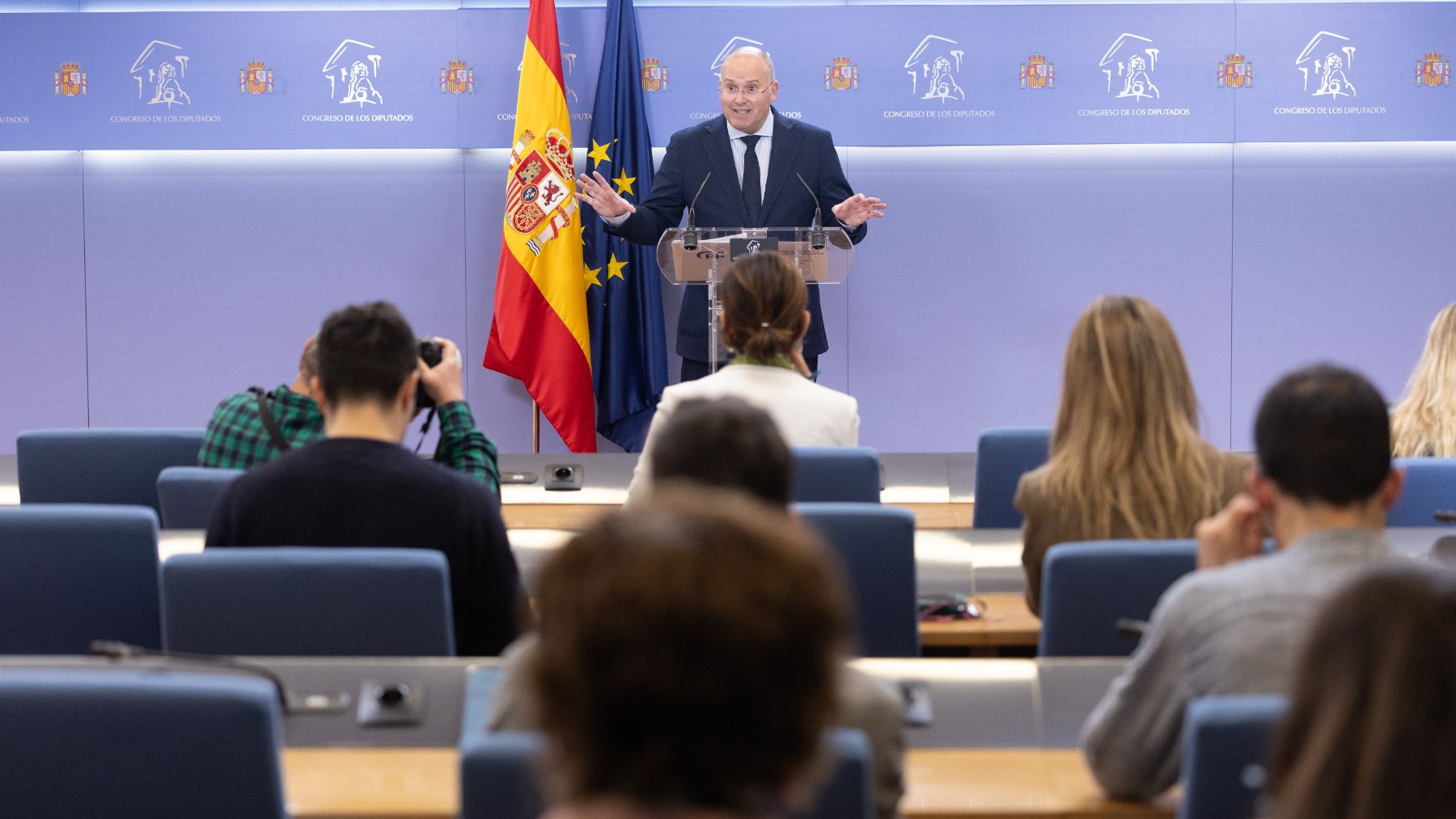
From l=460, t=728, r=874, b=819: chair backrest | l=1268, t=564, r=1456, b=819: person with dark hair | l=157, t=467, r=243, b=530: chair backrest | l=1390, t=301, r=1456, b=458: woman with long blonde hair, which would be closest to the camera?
l=1268, t=564, r=1456, b=819: person with dark hair

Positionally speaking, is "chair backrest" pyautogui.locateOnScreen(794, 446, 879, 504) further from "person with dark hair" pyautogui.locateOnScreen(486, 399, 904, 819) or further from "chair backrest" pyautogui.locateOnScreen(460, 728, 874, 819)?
"chair backrest" pyautogui.locateOnScreen(460, 728, 874, 819)

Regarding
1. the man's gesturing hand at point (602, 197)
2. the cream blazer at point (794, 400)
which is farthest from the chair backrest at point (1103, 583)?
the man's gesturing hand at point (602, 197)

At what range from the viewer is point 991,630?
2893 mm

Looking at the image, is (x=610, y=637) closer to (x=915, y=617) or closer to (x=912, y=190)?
(x=915, y=617)

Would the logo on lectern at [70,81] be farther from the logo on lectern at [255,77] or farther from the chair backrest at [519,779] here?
the chair backrest at [519,779]

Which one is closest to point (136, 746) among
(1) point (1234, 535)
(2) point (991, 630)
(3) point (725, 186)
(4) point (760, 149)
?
(1) point (1234, 535)

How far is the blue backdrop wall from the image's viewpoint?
7.30 metres

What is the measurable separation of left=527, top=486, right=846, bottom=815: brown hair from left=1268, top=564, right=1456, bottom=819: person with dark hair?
1.14 feet

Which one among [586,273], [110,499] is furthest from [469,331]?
[110,499]

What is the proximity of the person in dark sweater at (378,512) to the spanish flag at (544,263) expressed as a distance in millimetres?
4222

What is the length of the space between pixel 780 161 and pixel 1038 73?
5.03 feet

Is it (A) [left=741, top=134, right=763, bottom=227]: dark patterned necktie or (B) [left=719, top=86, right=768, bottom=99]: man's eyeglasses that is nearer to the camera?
(B) [left=719, top=86, right=768, bottom=99]: man's eyeglasses

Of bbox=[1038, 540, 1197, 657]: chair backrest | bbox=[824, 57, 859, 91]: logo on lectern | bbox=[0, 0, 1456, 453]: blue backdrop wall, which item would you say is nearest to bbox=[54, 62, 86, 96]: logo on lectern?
bbox=[0, 0, 1456, 453]: blue backdrop wall

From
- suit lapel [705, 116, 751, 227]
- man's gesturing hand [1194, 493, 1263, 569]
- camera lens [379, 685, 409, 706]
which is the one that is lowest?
camera lens [379, 685, 409, 706]
